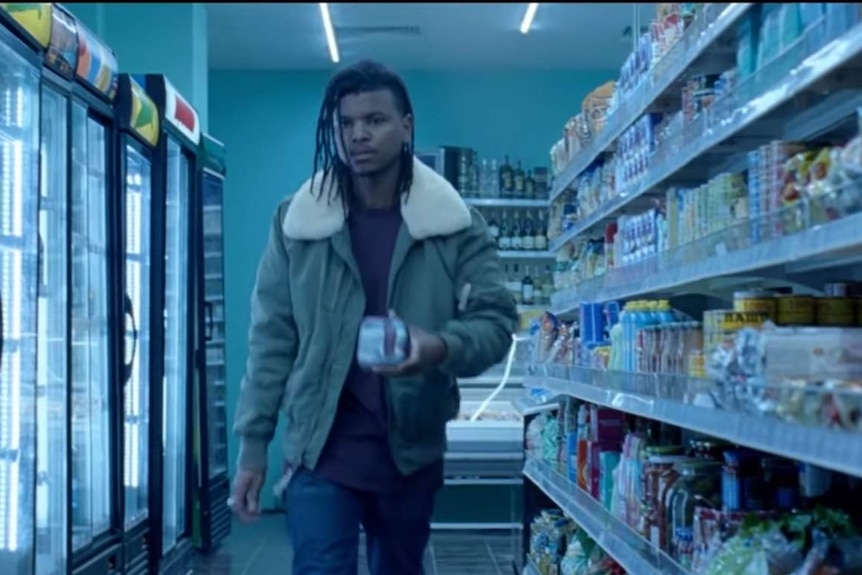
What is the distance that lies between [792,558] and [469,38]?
690cm

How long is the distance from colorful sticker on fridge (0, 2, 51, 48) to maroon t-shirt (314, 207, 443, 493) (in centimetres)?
145

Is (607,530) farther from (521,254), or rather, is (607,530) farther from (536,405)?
(521,254)

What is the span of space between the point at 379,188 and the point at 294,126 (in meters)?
7.09

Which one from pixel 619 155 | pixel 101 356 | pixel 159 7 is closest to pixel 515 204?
pixel 159 7

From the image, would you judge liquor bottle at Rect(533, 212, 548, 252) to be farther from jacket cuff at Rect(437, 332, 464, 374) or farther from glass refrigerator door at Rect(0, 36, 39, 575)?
jacket cuff at Rect(437, 332, 464, 374)

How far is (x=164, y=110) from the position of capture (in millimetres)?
5871

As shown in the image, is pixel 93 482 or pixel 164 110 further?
pixel 164 110

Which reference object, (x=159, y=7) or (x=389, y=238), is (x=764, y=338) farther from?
(x=159, y=7)

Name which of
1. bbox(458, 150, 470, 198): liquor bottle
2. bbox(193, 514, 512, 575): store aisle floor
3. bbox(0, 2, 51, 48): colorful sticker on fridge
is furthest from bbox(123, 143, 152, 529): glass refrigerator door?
bbox(458, 150, 470, 198): liquor bottle

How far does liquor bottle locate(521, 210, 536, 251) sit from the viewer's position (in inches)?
353

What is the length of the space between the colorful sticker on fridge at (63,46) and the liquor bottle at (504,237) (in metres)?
4.92

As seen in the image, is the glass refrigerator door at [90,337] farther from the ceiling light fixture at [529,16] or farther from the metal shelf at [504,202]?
the metal shelf at [504,202]

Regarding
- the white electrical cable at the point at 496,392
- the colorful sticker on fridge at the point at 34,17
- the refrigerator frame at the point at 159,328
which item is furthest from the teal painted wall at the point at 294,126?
the colorful sticker on fridge at the point at 34,17

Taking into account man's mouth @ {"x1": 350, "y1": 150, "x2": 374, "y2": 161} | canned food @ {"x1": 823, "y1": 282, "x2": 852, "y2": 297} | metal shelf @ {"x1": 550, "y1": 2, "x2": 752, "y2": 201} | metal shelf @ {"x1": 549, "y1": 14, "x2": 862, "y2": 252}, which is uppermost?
metal shelf @ {"x1": 550, "y1": 2, "x2": 752, "y2": 201}
